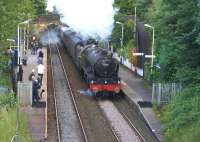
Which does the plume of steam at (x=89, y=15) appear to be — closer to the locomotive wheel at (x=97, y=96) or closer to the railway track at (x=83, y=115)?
the railway track at (x=83, y=115)

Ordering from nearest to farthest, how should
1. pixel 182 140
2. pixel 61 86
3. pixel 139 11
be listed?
pixel 182 140 < pixel 61 86 < pixel 139 11

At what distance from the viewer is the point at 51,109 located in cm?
3456

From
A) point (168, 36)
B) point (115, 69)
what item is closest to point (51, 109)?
point (115, 69)

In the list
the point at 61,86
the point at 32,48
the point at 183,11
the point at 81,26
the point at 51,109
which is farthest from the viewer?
the point at 32,48

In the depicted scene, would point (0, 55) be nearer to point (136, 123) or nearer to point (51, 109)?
point (51, 109)

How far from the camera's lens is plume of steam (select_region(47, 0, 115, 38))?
1866 inches

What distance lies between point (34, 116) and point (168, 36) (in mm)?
7994

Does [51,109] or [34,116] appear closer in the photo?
[34,116]

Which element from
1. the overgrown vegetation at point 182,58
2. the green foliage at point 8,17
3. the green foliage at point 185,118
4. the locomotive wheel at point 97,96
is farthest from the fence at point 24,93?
the green foliage at point 185,118

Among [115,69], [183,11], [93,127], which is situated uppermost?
[183,11]

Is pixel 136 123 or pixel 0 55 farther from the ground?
pixel 0 55

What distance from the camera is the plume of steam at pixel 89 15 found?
47.4 metres

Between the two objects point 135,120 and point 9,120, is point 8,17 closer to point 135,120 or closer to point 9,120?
point 9,120

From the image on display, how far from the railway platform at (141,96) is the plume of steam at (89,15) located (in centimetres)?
420
